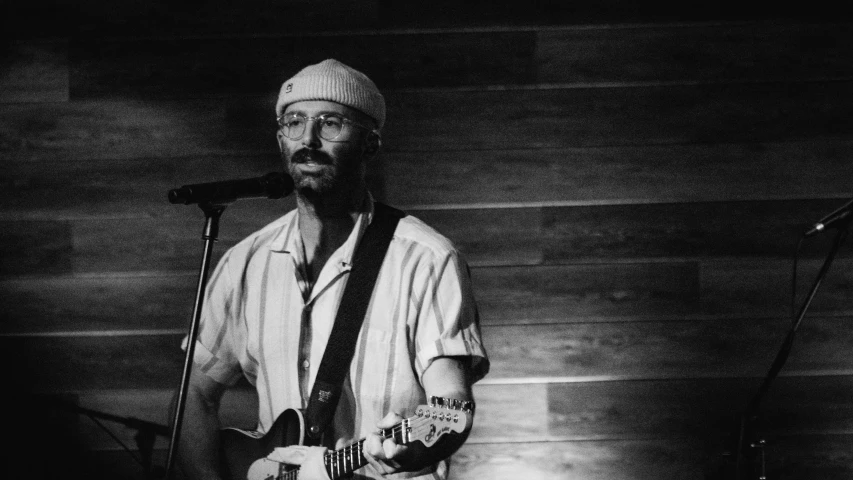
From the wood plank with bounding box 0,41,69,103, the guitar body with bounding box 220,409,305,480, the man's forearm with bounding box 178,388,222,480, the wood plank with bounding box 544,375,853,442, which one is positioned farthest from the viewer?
the wood plank with bounding box 0,41,69,103

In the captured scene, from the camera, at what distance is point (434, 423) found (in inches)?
72.7

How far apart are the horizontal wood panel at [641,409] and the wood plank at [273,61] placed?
1.13m

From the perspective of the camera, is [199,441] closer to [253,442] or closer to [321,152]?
[253,442]

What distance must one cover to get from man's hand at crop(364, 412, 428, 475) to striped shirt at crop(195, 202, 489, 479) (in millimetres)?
245

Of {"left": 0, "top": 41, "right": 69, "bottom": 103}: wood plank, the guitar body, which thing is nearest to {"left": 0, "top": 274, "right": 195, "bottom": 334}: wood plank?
{"left": 0, "top": 41, "right": 69, "bottom": 103}: wood plank

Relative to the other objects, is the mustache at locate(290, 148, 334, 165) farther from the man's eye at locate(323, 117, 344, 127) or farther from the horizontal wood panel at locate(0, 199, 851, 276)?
the horizontal wood panel at locate(0, 199, 851, 276)

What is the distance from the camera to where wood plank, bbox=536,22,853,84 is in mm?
3195

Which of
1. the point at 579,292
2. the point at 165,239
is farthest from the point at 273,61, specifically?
the point at 579,292

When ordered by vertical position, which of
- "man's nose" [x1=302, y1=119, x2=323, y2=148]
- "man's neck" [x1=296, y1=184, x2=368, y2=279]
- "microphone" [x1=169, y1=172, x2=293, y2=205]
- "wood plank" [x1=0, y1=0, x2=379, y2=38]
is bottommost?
"microphone" [x1=169, y1=172, x2=293, y2=205]

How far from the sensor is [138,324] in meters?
3.24

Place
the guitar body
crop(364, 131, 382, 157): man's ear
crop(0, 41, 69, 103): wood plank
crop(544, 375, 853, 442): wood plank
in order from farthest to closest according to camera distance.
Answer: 1. crop(0, 41, 69, 103): wood plank
2. crop(544, 375, 853, 442): wood plank
3. crop(364, 131, 382, 157): man's ear
4. the guitar body

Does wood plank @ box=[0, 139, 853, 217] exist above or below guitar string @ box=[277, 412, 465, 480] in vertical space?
above

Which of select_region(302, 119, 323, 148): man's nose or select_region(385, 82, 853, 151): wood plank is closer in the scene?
select_region(302, 119, 323, 148): man's nose

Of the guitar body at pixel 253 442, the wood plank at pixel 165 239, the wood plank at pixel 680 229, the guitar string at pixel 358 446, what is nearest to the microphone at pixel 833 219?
the wood plank at pixel 680 229
